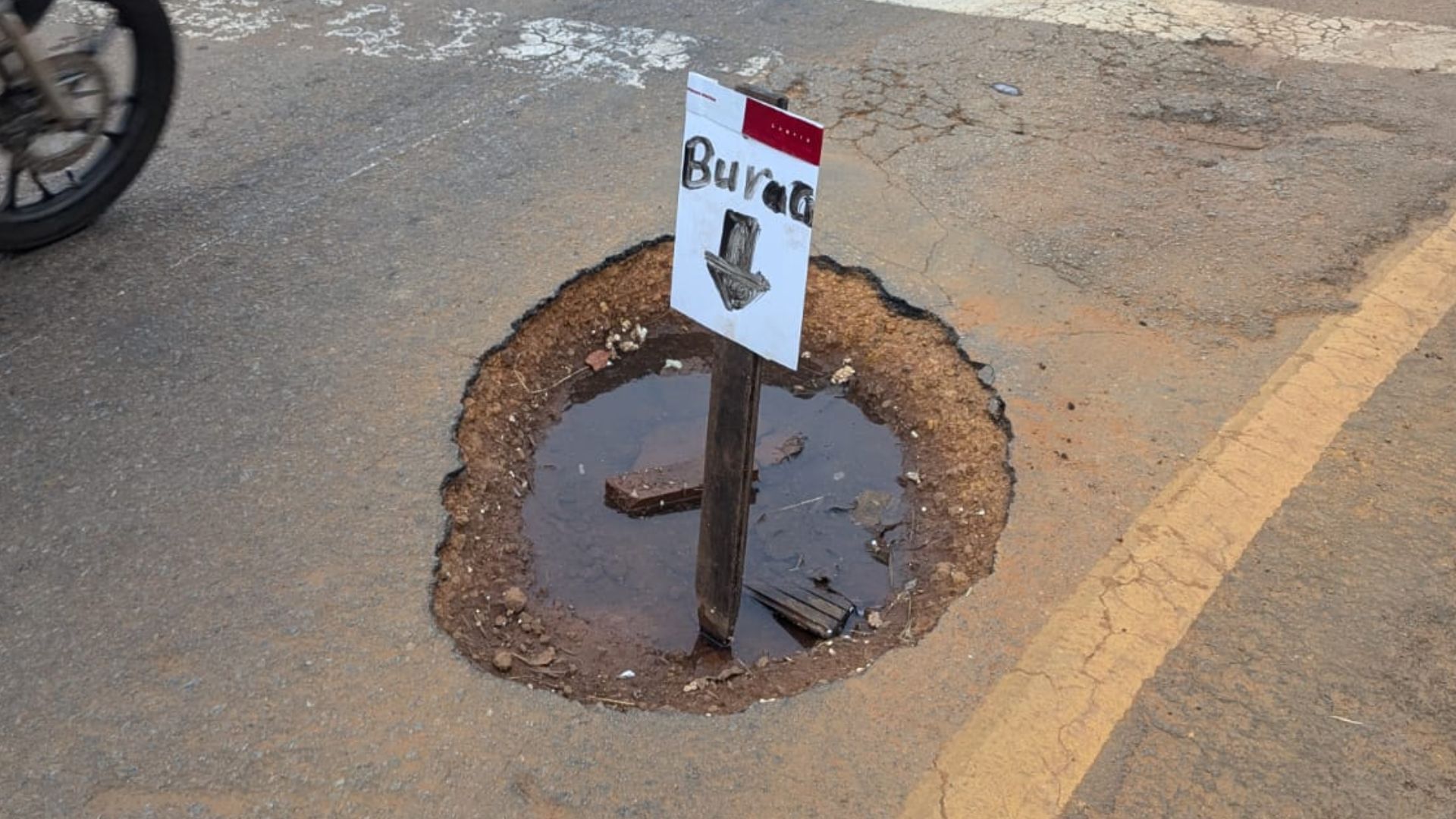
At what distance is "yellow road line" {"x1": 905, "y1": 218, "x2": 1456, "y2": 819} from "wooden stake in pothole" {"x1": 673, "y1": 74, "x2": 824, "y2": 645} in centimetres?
97

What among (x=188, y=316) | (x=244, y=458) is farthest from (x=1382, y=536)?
(x=188, y=316)

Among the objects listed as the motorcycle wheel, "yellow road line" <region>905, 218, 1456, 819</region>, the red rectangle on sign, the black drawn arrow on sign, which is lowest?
"yellow road line" <region>905, 218, 1456, 819</region>

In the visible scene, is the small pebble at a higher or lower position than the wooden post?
lower

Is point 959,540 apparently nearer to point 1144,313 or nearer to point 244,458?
point 1144,313

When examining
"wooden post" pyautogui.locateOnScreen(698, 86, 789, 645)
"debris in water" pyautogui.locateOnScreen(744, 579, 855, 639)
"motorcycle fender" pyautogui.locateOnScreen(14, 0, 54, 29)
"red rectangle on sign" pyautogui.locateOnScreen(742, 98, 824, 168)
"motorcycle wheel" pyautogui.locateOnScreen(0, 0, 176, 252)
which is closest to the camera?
"red rectangle on sign" pyautogui.locateOnScreen(742, 98, 824, 168)

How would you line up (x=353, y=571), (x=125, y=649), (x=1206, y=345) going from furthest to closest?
(x=1206, y=345)
(x=353, y=571)
(x=125, y=649)

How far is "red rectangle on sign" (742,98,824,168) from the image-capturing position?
8.10 ft

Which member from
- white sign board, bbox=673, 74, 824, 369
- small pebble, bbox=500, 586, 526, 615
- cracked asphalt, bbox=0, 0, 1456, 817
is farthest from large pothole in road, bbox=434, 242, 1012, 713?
white sign board, bbox=673, 74, 824, 369

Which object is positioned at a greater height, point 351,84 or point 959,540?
point 351,84

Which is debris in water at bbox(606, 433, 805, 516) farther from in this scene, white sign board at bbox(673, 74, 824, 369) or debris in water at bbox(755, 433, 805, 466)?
white sign board at bbox(673, 74, 824, 369)

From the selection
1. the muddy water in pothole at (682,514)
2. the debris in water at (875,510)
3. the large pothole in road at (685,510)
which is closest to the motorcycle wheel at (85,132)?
the large pothole in road at (685,510)

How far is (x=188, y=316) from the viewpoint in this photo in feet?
13.3

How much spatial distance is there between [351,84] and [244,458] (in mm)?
2846

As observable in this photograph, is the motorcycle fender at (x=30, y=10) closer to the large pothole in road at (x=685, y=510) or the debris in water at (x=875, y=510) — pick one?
the large pothole in road at (x=685, y=510)
